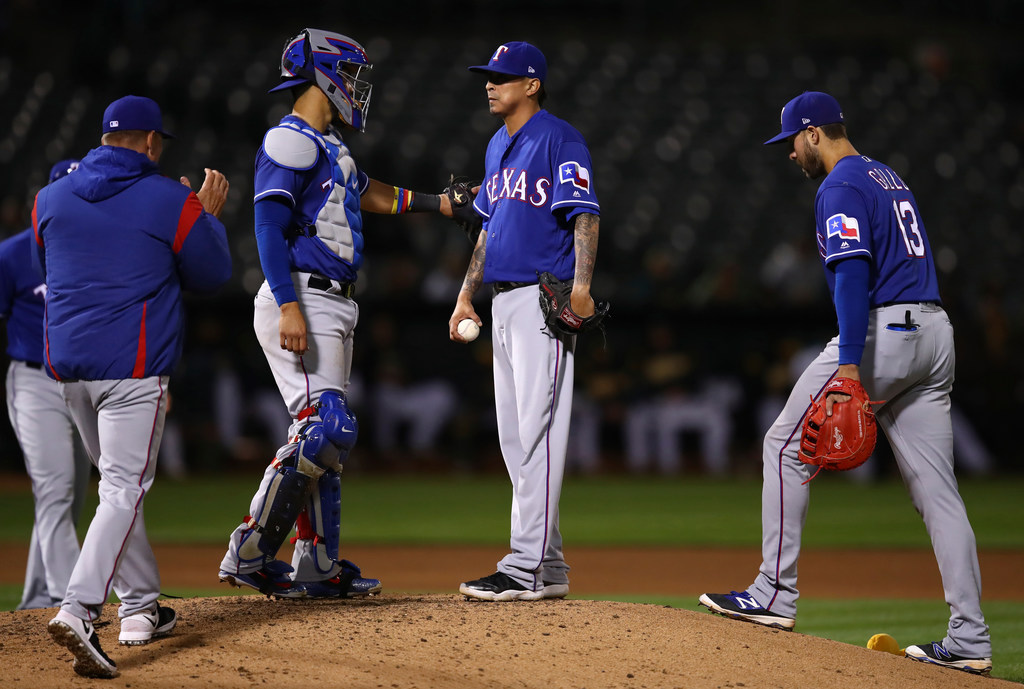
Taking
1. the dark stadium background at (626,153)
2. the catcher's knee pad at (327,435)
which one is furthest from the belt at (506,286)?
the dark stadium background at (626,153)

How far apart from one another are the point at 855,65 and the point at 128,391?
18079mm

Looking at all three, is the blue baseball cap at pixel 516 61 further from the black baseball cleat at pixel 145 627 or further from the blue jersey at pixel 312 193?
the black baseball cleat at pixel 145 627

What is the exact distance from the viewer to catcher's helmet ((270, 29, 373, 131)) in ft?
13.9

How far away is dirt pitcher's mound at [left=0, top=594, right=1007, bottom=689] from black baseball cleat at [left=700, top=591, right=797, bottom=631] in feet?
0.41

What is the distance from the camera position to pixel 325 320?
416 centimetres

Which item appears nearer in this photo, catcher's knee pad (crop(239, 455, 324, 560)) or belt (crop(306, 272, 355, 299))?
catcher's knee pad (crop(239, 455, 324, 560))

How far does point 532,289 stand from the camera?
423 cm

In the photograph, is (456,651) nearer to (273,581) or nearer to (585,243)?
(273,581)

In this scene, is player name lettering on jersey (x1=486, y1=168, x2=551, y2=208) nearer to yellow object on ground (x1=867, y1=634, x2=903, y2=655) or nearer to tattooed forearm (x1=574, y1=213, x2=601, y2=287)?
tattooed forearm (x1=574, y1=213, x2=601, y2=287)

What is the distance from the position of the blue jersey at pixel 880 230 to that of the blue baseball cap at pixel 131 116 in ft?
7.89

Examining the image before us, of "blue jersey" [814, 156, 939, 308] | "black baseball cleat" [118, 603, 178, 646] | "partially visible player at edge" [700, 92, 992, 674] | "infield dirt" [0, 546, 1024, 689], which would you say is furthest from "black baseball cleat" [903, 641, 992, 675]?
"black baseball cleat" [118, 603, 178, 646]

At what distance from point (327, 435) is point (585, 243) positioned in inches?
45.3

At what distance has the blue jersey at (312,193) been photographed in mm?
4059

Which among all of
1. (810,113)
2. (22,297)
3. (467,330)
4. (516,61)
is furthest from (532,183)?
(22,297)
